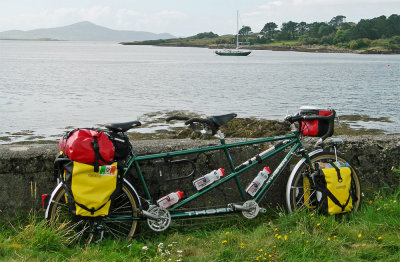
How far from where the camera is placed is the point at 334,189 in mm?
4488

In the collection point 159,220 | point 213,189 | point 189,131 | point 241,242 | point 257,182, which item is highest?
point 257,182

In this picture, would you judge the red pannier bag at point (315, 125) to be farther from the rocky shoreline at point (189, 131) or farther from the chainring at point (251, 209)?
the rocky shoreline at point (189, 131)

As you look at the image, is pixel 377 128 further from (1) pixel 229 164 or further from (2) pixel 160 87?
(2) pixel 160 87

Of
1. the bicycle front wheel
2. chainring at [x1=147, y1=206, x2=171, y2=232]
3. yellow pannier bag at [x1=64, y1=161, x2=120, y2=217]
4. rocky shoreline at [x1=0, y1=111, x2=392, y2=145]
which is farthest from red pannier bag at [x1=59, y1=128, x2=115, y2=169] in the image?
rocky shoreline at [x1=0, y1=111, x2=392, y2=145]

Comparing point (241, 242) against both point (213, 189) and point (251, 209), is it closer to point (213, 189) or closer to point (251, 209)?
point (251, 209)

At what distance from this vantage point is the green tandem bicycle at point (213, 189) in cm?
409

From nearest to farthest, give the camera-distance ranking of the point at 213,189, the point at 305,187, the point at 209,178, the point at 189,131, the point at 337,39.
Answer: the point at 209,178 → the point at 305,187 → the point at 213,189 → the point at 189,131 → the point at 337,39

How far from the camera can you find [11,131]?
19078 mm

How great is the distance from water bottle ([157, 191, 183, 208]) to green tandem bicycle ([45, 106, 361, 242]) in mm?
35

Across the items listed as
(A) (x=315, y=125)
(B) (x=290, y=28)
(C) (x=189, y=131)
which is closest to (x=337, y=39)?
(B) (x=290, y=28)

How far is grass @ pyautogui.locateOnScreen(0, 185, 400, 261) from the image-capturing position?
3744 millimetres

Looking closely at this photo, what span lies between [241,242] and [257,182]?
0.77 metres

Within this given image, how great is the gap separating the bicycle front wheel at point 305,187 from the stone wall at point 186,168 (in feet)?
0.92

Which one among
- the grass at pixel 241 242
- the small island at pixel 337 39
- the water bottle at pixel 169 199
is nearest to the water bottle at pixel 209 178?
the water bottle at pixel 169 199
